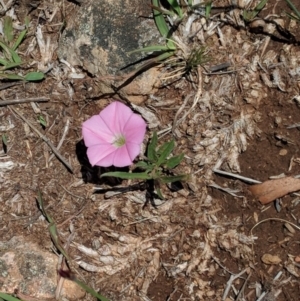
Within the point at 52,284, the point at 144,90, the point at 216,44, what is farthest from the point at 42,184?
the point at 216,44

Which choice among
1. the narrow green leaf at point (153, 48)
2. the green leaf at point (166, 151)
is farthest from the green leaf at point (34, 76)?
the green leaf at point (166, 151)

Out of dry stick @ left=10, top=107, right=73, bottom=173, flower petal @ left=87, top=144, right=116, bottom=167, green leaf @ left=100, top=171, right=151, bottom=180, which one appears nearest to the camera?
green leaf @ left=100, top=171, right=151, bottom=180

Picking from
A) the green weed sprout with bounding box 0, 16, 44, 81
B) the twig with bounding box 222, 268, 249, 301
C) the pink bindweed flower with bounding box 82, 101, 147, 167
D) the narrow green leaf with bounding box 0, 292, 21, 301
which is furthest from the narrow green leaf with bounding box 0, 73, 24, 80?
the twig with bounding box 222, 268, 249, 301

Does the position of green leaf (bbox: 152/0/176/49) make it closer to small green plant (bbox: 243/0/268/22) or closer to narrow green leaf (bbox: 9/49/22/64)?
small green plant (bbox: 243/0/268/22)

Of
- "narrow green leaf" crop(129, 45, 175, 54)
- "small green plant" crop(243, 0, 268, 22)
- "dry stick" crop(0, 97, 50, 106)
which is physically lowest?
"dry stick" crop(0, 97, 50, 106)

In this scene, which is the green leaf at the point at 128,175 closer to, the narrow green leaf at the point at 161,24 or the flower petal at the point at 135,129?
the flower petal at the point at 135,129

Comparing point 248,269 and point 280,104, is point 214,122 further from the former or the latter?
point 248,269

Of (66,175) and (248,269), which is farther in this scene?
(66,175)
